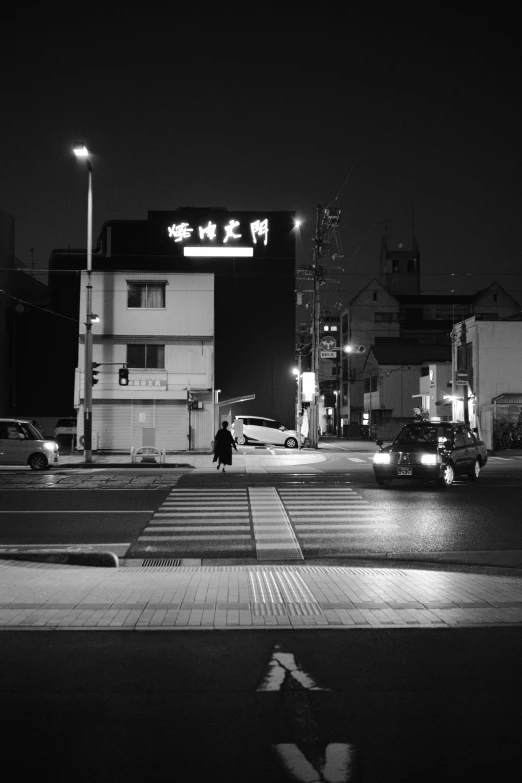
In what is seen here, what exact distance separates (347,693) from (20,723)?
2161mm

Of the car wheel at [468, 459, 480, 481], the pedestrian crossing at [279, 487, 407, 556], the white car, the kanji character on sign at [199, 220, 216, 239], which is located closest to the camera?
the pedestrian crossing at [279, 487, 407, 556]

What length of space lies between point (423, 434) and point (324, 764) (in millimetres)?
17795

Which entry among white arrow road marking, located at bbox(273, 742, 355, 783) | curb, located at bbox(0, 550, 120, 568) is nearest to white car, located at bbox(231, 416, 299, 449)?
curb, located at bbox(0, 550, 120, 568)

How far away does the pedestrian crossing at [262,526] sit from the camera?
37.6 ft

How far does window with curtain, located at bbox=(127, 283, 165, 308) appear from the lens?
4025 cm

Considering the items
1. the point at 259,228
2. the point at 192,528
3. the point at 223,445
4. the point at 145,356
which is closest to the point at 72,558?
the point at 192,528

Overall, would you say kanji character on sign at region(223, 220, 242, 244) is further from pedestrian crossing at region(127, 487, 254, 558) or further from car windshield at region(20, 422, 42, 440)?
pedestrian crossing at region(127, 487, 254, 558)

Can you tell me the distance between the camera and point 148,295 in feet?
132

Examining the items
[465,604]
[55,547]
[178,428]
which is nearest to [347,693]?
[465,604]

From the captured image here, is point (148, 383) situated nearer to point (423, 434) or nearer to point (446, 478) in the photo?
point (423, 434)

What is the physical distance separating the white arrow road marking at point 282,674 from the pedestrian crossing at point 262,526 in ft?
16.4

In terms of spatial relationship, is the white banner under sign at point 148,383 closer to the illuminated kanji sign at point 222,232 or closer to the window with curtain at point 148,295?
the window with curtain at point 148,295

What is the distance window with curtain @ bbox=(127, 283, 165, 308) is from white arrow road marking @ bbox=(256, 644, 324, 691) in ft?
117

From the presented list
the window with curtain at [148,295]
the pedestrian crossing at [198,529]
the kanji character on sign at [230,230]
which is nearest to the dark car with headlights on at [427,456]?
the pedestrian crossing at [198,529]
